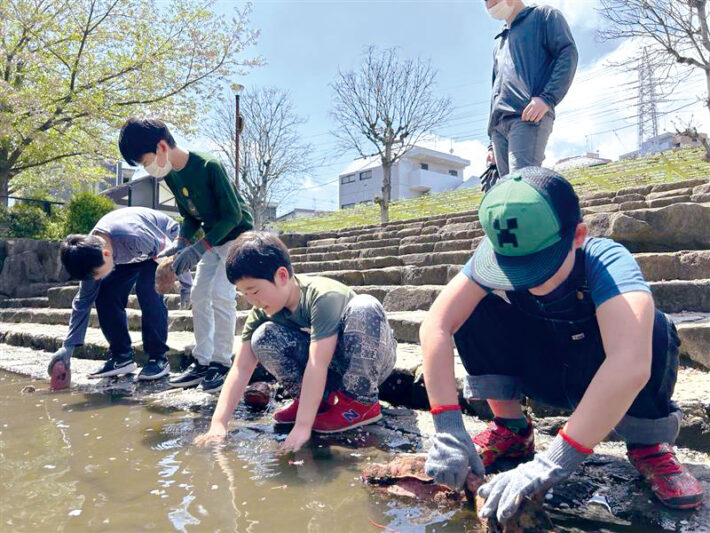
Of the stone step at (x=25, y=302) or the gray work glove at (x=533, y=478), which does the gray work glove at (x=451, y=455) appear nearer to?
the gray work glove at (x=533, y=478)

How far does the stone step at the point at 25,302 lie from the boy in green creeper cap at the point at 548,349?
8.33m

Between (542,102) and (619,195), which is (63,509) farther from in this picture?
(619,195)

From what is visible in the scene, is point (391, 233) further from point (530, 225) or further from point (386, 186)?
point (386, 186)

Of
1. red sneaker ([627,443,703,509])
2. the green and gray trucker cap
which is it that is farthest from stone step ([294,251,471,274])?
the green and gray trucker cap

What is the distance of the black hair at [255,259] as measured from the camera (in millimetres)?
1866

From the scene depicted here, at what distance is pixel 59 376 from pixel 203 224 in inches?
49.7

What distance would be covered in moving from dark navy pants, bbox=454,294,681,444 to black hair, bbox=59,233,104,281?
2.20 m

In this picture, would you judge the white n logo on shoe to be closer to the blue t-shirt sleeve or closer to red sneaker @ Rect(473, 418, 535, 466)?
red sneaker @ Rect(473, 418, 535, 466)

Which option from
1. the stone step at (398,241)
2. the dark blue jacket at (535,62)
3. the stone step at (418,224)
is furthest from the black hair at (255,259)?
the stone step at (418,224)

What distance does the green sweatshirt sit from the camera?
2.78 meters

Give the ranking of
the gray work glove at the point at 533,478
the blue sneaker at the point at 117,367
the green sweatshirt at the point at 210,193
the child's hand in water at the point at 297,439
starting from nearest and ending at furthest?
the gray work glove at the point at 533,478, the child's hand in water at the point at 297,439, the green sweatshirt at the point at 210,193, the blue sneaker at the point at 117,367

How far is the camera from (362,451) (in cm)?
182

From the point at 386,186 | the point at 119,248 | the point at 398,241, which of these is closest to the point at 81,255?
the point at 119,248

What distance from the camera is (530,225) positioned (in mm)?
1180
